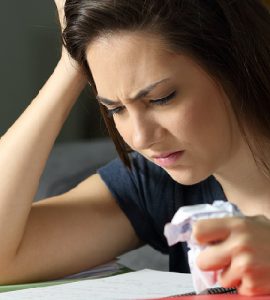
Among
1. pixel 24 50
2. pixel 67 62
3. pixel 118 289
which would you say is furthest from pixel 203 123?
pixel 24 50

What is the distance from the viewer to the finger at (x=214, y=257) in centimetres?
75

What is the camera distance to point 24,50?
2.08 m

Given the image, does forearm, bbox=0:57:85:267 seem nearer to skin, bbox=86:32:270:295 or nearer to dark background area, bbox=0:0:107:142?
skin, bbox=86:32:270:295

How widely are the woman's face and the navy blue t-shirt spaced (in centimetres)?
27

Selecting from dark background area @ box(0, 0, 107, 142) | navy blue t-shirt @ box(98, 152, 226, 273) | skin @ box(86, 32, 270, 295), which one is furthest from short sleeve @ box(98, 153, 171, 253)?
dark background area @ box(0, 0, 107, 142)

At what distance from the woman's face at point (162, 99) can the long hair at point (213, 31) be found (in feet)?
0.06

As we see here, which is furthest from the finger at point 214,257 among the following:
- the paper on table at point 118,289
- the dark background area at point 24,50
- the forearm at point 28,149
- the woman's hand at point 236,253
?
the dark background area at point 24,50

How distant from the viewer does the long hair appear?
3.37 feet

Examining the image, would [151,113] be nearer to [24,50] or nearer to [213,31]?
[213,31]

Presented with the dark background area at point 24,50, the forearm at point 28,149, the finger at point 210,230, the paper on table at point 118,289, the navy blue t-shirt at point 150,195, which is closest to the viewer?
the finger at point 210,230

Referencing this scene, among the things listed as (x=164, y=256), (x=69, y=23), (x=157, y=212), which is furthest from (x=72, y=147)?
(x=69, y=23)

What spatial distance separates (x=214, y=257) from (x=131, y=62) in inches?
13.4

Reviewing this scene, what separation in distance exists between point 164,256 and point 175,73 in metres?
0.63

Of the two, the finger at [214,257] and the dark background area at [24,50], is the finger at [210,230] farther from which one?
the dark background area at [24,50]
